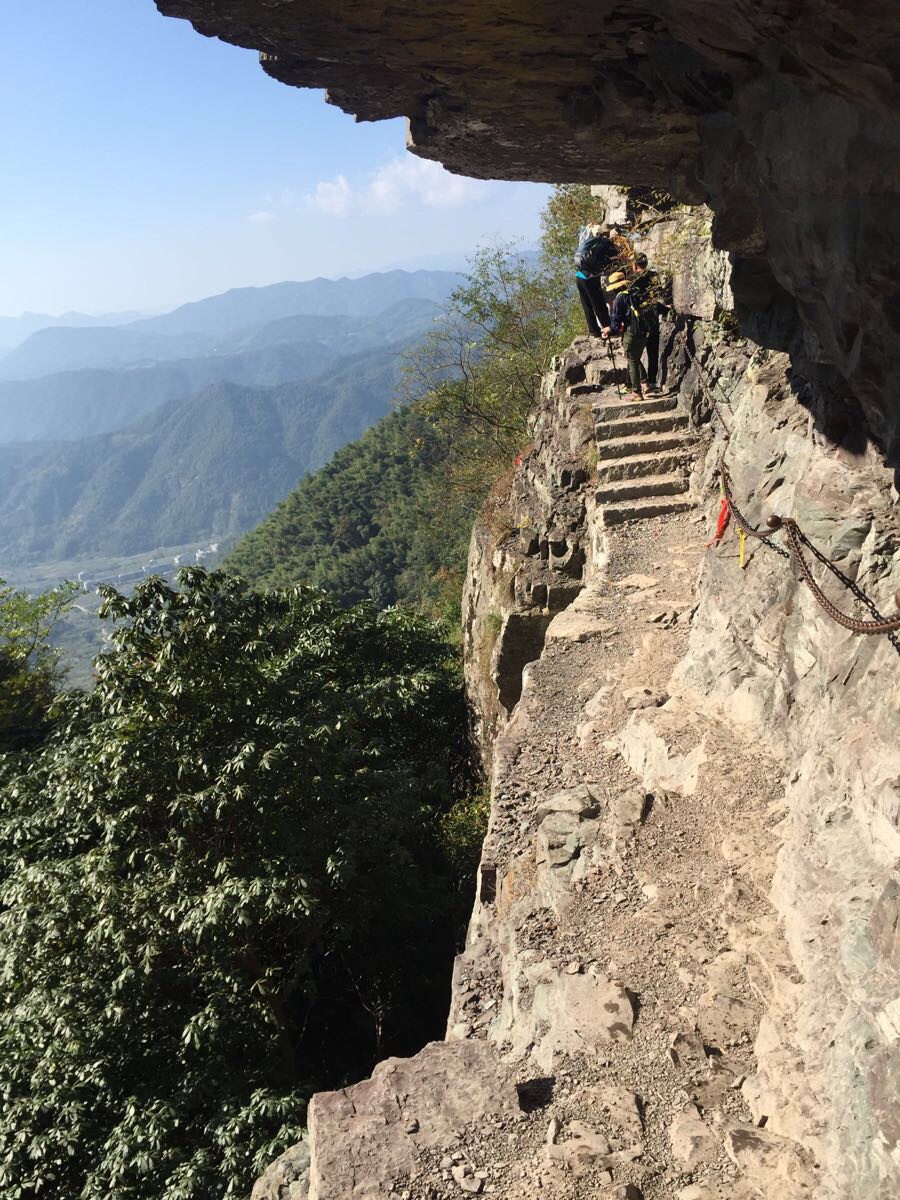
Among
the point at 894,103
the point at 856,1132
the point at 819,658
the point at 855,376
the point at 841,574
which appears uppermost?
the point at 894,103

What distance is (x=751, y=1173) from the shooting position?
4531 mm

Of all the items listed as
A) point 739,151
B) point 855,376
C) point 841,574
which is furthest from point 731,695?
point 739,151

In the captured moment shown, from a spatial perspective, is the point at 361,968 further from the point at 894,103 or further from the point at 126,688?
the point at 894,103

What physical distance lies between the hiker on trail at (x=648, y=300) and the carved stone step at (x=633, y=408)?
1.67 feet

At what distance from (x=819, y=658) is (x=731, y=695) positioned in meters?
1.57

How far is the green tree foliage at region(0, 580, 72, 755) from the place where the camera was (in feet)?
61.2

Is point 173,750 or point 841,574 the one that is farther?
point 173,750

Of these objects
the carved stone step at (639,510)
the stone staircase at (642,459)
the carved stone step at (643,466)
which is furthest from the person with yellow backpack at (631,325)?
the carved stone step at (639,510)

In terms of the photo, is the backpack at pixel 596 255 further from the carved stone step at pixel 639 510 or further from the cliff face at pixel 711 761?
the cliff face at pixel 711 761

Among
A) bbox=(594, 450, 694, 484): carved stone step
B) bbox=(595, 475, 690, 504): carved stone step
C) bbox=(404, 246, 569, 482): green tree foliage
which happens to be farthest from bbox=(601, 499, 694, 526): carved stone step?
bbox=(404, 246, 569, 482): green tree foliage

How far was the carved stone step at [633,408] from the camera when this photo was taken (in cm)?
1391

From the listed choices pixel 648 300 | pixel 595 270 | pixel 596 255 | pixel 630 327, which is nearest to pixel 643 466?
pixel 630 327

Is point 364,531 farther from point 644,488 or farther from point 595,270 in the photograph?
point 644,488

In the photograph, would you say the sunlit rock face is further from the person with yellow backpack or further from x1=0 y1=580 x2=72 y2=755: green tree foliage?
x1=0 y1=580 x2=72 y2=755: green tree foliage
